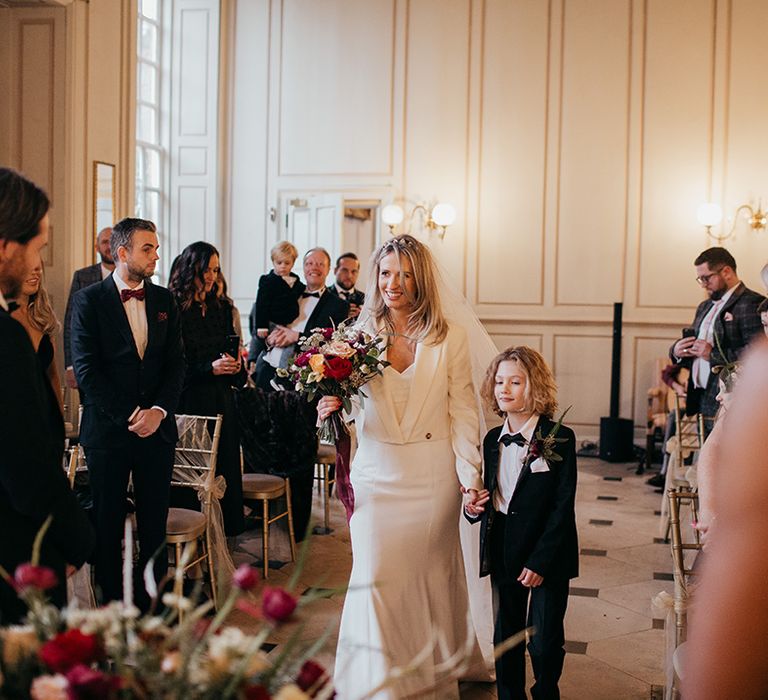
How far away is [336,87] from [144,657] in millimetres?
10623

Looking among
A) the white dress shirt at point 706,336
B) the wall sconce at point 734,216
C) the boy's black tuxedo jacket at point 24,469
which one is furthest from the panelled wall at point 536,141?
the boy's black tuxedo jacket at point 24,469

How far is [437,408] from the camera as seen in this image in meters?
3.75

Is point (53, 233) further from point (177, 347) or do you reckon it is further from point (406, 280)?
point (406, 280)

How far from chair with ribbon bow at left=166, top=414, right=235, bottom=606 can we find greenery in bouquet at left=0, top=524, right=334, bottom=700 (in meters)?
3.69

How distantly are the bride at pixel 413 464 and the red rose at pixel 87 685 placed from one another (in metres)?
2.62

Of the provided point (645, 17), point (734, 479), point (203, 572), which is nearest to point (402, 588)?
point (203, 572)

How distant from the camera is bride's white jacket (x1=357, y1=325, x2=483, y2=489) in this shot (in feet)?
12.2

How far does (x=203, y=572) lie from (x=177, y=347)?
4.75 feet

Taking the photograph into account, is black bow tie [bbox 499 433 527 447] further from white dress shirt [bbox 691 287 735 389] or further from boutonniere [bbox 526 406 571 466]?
white dress shirt [bbox 691 287 735 389]

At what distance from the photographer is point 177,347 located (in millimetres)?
4727

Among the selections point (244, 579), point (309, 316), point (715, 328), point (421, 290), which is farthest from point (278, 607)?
point (309, 316)

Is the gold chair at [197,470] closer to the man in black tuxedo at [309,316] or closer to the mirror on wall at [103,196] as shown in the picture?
the man in black tuxedo at [309,316]

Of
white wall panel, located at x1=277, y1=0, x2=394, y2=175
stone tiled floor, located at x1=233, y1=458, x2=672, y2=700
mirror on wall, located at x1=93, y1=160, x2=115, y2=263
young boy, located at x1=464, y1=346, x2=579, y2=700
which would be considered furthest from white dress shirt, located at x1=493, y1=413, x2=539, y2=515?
white wall panel, located at x1=277, y1=0, x2=394, y2=175

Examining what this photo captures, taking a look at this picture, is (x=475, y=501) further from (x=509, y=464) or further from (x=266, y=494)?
(x=266, y=494)
